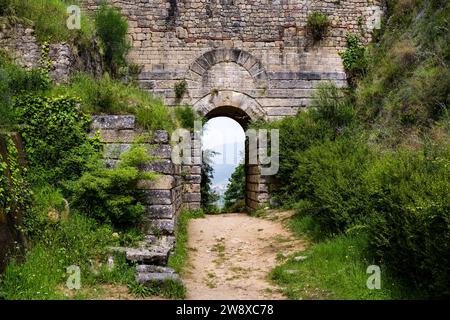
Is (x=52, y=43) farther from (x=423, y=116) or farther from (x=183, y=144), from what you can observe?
(x=423, y=116)

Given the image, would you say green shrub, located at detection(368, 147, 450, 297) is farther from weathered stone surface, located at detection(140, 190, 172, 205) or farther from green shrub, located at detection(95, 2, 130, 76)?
green shrub, located at detection(95, 2, 130, 76)

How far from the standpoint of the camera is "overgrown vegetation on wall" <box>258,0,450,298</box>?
15.9ft

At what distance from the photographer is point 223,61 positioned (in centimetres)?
1402

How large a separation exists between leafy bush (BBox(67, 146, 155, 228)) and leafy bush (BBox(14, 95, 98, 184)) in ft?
1.15

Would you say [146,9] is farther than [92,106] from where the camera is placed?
Yes

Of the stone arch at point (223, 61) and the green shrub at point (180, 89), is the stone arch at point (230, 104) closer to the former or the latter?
the green shrub at point (180, 89)

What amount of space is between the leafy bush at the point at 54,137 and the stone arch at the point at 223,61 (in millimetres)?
6900

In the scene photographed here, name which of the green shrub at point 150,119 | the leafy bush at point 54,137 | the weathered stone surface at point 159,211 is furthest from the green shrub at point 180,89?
the weathered stone surface at point 159,211

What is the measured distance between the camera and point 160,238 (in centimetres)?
704

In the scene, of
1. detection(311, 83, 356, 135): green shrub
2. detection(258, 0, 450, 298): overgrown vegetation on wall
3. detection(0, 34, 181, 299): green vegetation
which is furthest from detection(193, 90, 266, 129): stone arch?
detection(0, 34, 181, 299): green vegetation

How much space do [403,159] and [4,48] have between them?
730 centimetres

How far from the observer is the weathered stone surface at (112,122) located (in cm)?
752
